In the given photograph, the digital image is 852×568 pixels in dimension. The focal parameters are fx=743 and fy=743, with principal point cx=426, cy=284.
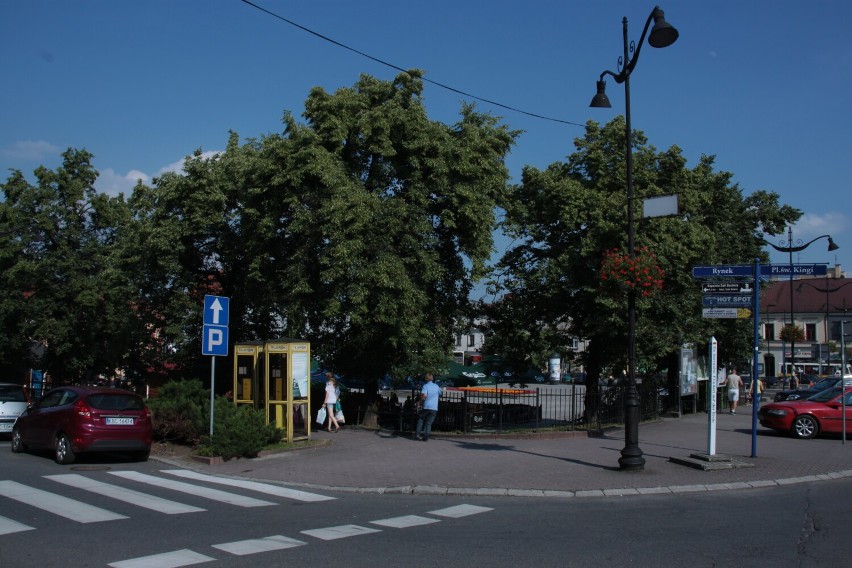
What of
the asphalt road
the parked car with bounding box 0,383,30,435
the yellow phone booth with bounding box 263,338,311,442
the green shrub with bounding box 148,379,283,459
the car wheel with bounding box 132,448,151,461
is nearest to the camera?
the asphalt road

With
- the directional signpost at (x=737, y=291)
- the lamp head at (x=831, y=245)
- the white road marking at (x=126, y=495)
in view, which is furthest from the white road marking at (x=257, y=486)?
the lamp head at (x=831, y=245)

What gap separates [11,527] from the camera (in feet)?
28.2

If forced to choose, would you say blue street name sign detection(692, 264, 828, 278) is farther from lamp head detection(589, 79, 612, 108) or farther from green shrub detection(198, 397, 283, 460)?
green shrub detection(198, 397, 283, 460)

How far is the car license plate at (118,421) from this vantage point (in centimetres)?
1451

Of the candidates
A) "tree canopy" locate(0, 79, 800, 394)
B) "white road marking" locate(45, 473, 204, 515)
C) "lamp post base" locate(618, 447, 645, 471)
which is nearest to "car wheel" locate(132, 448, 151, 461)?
"white road marking" locate(45, 473, 204, 515)

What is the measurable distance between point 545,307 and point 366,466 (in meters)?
10.4

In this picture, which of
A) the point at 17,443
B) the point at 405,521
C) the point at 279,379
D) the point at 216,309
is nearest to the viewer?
the point at 405,521

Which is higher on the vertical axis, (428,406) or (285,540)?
(428,406)

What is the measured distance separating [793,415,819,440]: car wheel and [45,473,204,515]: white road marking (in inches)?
642

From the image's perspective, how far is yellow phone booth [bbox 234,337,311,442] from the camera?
1722cm

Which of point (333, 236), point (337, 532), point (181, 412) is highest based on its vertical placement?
point (333, 236)

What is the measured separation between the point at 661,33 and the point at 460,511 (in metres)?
7.98

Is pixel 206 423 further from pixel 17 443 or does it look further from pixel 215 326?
pixel 17 443

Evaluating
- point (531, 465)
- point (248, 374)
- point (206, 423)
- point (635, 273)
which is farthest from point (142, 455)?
point (635, 273)
